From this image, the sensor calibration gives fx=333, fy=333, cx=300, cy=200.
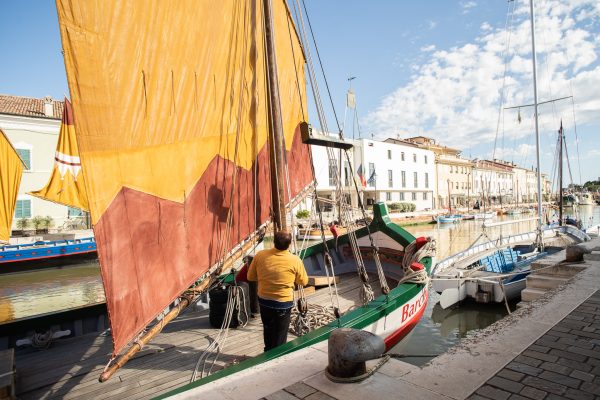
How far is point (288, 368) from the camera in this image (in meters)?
3.20

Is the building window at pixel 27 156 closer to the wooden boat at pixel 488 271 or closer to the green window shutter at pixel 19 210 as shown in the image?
the green window shutter at pixel 19 210

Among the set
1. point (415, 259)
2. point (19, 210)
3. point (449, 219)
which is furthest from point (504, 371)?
point (449, 219)

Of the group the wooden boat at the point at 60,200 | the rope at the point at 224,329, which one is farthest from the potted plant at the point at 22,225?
the rope at the point at 224,329

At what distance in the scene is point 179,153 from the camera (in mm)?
Answer: 3781

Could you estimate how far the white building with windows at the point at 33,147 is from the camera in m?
25.0

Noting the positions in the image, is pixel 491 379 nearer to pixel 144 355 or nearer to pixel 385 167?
pixel 144 355

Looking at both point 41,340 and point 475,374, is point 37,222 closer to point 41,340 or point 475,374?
point 41,340

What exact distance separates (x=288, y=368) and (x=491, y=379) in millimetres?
1819

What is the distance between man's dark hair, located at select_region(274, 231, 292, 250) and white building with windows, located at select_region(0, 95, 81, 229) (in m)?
29.1

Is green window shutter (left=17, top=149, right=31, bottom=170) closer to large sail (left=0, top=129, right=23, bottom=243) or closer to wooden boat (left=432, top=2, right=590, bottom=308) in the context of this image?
large sail (left=0, top=129, right=23, bottom=243)

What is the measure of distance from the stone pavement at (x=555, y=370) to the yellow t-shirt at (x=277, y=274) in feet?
6.60

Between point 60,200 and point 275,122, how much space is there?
628 inches

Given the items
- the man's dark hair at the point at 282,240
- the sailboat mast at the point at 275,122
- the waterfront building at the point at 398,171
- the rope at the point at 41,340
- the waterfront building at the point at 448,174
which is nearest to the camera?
the man's dark hair at the point at 282,240

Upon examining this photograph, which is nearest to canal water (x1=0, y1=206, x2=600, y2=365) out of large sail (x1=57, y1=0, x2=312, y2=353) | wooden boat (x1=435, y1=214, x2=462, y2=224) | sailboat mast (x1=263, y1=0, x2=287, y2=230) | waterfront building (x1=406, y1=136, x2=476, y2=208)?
large sail (x1=57, y1=0, x2=312, y2=353)
